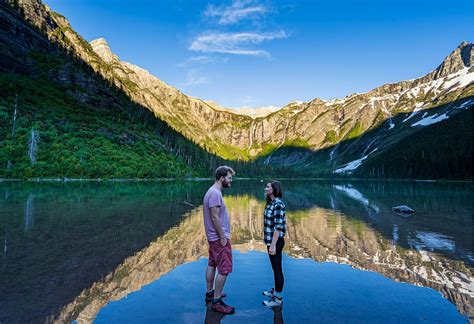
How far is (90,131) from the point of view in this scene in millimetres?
99125

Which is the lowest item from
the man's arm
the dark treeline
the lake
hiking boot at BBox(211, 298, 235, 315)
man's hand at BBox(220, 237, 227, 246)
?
the lake

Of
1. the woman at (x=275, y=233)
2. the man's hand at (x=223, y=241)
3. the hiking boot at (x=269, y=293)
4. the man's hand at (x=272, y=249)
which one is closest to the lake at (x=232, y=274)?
the hiking boot at (x=269, y=293)

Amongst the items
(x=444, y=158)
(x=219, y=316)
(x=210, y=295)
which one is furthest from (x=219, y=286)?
(x=444, y=158)

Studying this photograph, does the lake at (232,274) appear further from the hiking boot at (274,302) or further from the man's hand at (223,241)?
the man's hand at (223,241)

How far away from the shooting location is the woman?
8.56 metres

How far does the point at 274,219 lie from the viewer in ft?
28.8

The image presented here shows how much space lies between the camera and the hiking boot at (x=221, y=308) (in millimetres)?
7742

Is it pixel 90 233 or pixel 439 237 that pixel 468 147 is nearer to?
pixel 439 237

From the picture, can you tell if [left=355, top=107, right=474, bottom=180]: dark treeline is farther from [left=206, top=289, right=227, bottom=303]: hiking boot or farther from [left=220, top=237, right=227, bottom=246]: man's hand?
[left=220, top=237, right=227, bottom=246]: man's hand

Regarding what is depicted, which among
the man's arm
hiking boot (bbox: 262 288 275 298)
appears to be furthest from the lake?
the man's arm

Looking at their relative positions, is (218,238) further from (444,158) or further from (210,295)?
(444,158)

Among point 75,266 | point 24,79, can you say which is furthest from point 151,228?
point 24,79

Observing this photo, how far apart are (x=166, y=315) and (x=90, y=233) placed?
38.4ft

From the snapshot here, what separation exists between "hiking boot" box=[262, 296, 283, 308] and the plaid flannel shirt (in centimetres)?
145
